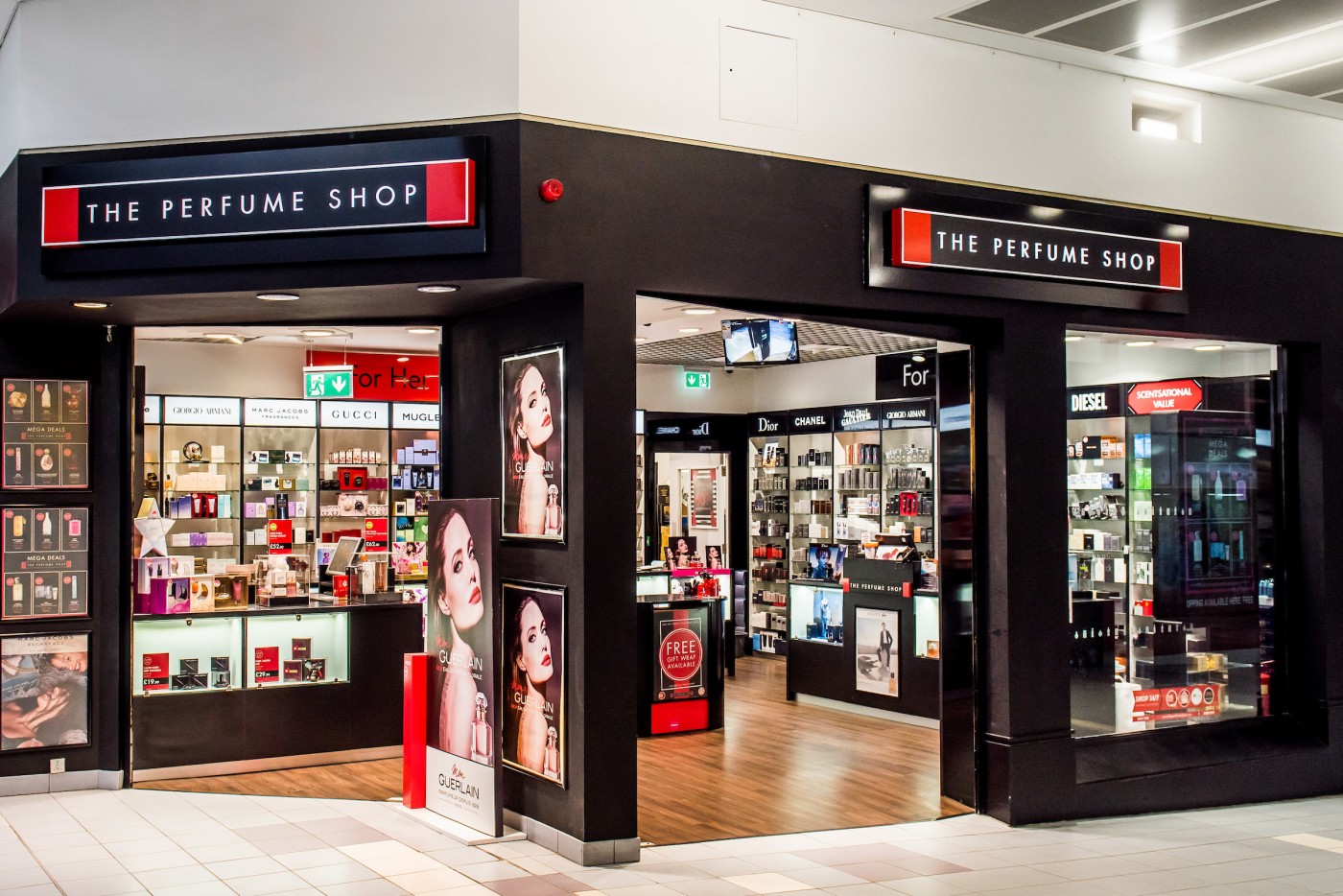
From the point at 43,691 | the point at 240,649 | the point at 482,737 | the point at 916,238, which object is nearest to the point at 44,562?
the point at 43,691

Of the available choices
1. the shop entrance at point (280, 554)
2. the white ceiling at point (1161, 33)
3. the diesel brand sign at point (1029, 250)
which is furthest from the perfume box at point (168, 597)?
the white ceiling at point (1161, 33)

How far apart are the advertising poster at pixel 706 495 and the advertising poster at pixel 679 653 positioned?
5.34 metres

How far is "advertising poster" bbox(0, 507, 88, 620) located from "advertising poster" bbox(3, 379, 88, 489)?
0.18 metres

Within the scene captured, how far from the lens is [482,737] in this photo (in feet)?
19.5

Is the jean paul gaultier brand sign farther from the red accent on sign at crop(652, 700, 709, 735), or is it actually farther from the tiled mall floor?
the red accent on sign at crop(652, 700, 709, 735)

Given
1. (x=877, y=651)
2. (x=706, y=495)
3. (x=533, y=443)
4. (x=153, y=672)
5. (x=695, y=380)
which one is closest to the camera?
(x=533, y=443)

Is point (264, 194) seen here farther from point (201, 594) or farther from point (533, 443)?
point (201, 594)

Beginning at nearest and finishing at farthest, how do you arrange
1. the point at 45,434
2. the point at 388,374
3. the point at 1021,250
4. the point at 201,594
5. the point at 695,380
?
the point at 1021,250 → the point at 45,434 → the point at 201,594 → the point at 388,374 → the point at 695,380

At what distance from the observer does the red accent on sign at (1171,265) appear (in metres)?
6.98

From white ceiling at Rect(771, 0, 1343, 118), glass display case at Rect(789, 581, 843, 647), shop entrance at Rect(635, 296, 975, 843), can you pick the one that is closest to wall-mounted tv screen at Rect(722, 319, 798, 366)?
shop entrance at Rect(635, 296, 975, 843)

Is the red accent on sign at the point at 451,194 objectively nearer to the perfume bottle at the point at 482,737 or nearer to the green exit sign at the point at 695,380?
the perfume bottle at the point at 482,737

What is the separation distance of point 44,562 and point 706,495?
336 inches

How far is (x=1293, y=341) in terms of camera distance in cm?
758

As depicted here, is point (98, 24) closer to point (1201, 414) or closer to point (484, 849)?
point (484, 849)
